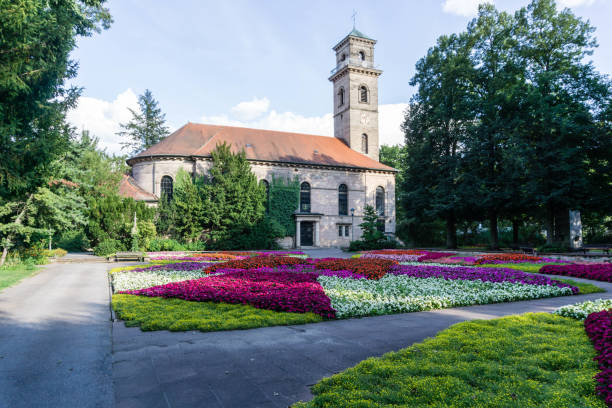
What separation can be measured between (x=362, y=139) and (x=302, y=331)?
42.2 meters

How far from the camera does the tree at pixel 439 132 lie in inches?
1298

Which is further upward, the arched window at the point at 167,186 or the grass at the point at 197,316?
the arched window at the point at 167,186

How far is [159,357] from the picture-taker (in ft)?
16.6

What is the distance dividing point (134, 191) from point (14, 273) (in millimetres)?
19871

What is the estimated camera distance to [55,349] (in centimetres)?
568

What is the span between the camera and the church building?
3669 cm

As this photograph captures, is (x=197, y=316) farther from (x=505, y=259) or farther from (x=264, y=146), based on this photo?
(x=264, y=146)

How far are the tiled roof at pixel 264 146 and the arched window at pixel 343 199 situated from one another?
2.70 m

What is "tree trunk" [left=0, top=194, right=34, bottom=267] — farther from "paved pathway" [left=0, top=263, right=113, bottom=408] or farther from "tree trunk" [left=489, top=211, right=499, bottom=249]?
"tree trunk" [left=489, top=211, right=499, bottom=249]

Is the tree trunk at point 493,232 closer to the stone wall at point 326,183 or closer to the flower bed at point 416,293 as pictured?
the stone wall at point 326,183

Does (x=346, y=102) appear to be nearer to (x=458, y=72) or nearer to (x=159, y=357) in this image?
(x=458, y=72)

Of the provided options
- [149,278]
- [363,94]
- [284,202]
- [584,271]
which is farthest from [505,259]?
[363,94]

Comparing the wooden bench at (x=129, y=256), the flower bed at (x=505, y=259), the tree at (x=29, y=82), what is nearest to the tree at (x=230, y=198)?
the wooden bench at (x=129, y=256)

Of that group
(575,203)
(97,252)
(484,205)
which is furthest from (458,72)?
(97,252)
